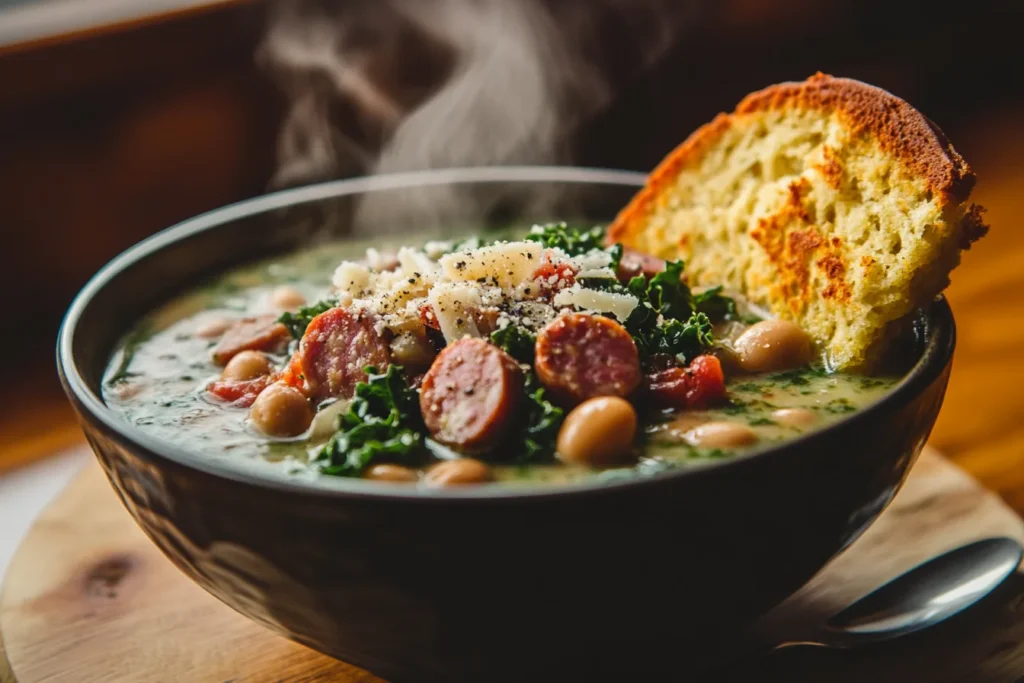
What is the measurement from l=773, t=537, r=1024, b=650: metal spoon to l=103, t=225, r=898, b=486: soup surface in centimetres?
34

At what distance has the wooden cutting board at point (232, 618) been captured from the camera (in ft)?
5.76

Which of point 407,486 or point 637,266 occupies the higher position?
point 637,266

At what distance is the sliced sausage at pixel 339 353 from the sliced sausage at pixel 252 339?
9.3 inches

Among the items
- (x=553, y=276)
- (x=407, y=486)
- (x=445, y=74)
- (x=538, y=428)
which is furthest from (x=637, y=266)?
(x=445, y=74)

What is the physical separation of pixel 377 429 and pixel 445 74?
325cm

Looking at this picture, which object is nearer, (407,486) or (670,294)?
(407,486)

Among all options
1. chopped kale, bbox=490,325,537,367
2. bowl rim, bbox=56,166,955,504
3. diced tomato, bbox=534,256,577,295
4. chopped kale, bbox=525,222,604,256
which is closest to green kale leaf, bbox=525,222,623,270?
chopped kale, bbox=525,222,604,256

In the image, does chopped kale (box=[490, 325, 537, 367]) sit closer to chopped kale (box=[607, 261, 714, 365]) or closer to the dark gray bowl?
chopped kale (box=[607, 261, 714, 365])

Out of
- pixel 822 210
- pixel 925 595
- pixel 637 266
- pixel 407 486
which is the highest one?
pixel 822 210

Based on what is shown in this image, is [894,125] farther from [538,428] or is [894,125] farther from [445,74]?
[445,74]

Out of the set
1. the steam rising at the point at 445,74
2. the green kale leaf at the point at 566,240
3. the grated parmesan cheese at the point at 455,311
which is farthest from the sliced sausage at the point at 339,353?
the steam rising at the point at 445,74

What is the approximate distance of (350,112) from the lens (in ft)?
15.4

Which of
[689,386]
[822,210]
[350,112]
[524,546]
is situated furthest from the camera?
[350,112]

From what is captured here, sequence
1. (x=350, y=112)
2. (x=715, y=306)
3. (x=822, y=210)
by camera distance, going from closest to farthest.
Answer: (x=822, y=210) < (x=715, y=306) < (x=350, y=112)
